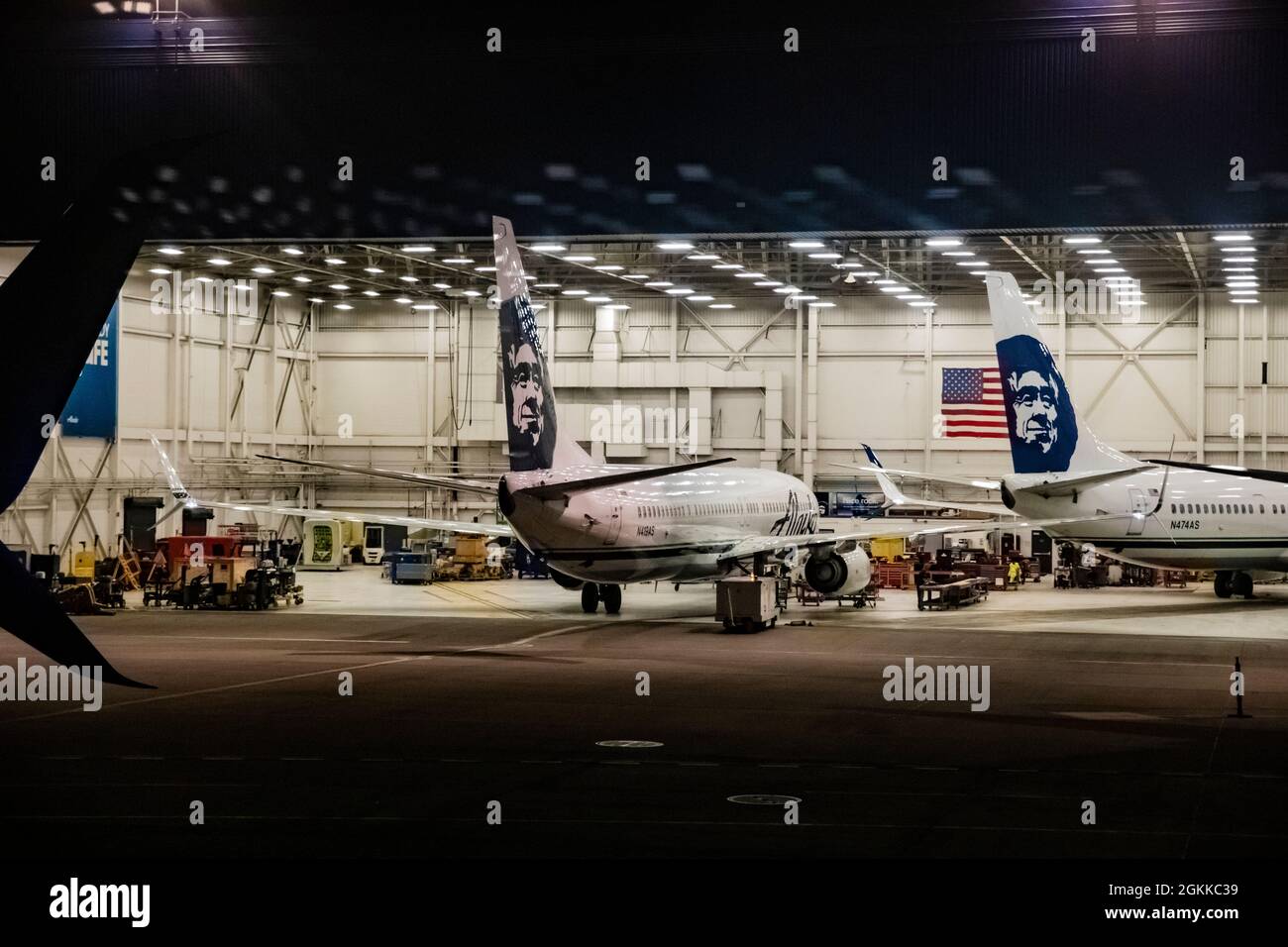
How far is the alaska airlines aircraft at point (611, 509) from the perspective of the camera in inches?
1238

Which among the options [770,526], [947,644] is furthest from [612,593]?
[947,644]

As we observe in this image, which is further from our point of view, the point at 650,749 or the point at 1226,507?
the point at 1226,507

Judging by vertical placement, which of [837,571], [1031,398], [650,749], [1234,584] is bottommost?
[1234,584]

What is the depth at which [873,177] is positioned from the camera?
78.2 ft

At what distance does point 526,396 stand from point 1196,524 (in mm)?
21162

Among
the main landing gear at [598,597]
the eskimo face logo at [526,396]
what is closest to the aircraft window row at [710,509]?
the main landing gear at [598,597]

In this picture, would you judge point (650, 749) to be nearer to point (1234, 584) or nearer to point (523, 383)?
point (523, 383)

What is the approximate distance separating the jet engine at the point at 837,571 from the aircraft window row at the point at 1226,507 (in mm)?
9535

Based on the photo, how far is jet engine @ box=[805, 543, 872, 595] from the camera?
1560 inches

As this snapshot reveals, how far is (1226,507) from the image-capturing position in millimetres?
41375
